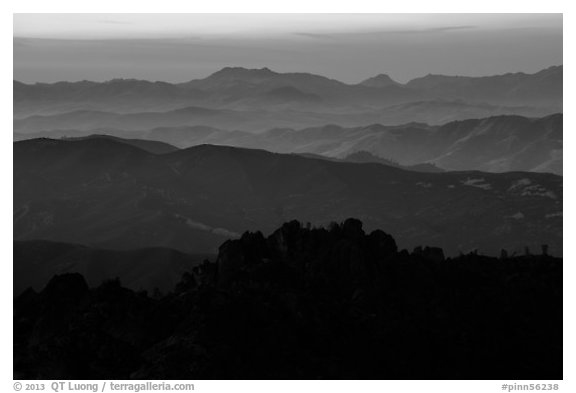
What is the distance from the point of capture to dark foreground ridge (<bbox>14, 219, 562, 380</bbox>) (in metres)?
86.1

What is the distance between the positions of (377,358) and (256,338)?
35.3 ft

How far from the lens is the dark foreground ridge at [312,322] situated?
86062 mm

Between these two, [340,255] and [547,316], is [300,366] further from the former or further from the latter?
[547,316]

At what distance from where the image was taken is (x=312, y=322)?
9262 cm

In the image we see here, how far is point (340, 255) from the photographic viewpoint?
10456 centimetres

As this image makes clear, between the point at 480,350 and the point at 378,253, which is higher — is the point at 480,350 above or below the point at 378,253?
below

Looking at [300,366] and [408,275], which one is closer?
[300,366]

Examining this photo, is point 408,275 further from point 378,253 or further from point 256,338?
point 256,338

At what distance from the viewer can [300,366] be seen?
88.4 meters

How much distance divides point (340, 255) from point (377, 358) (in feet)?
51.6
